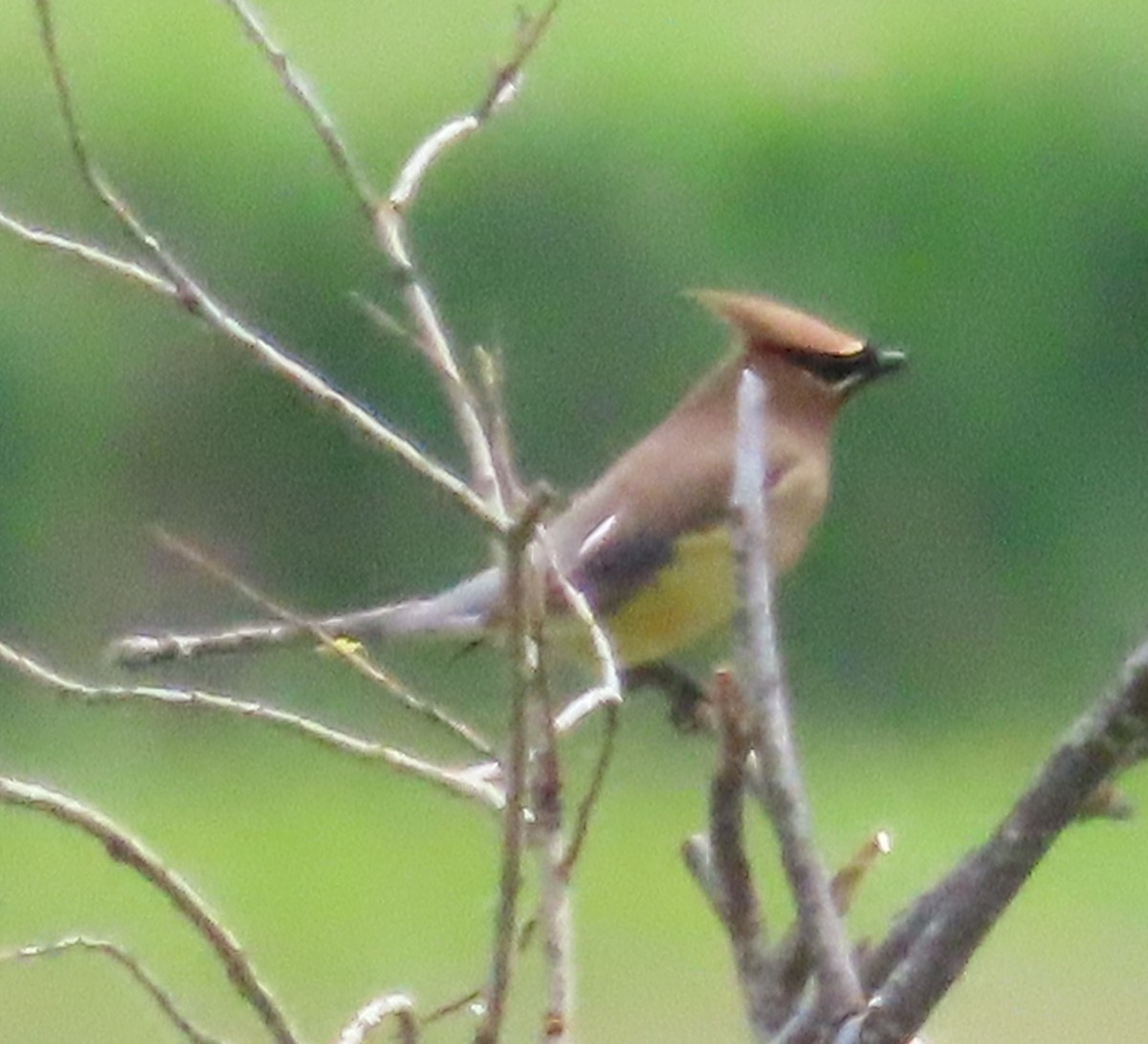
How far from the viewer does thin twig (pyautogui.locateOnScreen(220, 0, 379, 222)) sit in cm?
115

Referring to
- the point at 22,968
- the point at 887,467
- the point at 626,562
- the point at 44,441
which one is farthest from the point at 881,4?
the point at 626,562

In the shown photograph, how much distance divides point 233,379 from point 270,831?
38.7 inches

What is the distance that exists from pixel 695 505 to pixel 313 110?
164 centimetres

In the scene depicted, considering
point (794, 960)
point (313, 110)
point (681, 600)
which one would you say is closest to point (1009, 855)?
point (794, 960)

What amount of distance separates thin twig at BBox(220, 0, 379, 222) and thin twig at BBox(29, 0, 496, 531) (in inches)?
2.4

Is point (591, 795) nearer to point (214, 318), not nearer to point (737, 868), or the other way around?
point (737, 868)

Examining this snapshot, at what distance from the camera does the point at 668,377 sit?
16.1ft

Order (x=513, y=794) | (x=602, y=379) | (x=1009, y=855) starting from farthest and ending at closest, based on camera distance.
Result: (x=602, y=379), (x=513, y=794), (x=1009, y=855)

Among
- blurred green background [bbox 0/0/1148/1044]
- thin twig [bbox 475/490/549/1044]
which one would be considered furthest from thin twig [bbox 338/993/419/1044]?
blurred green background [bbox 0/0/1148/1044]

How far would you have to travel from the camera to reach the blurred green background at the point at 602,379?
16.7 feet

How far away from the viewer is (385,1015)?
1139mm

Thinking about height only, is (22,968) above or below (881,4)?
below

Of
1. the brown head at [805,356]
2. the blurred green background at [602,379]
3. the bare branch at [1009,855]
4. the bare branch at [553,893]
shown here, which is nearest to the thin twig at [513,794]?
the bare branch at [553,893]

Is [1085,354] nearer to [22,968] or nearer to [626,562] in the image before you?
[22,968]
